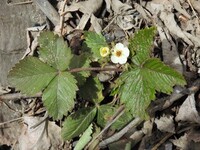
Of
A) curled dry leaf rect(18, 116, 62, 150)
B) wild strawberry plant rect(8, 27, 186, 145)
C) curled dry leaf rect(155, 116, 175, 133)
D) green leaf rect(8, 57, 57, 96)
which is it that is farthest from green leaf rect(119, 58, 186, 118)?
curled dry leaf rect(18, 116, 62, 150)

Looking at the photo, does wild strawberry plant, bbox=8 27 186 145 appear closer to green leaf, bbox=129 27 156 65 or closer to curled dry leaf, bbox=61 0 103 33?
green leaf, bbox=129 27 156 65

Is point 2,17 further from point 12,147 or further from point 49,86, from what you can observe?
point 12,147

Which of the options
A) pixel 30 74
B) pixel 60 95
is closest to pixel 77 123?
pixel 60 95

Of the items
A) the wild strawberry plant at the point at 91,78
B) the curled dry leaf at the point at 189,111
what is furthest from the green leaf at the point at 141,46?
the curled dry leaf at the point at 189,111

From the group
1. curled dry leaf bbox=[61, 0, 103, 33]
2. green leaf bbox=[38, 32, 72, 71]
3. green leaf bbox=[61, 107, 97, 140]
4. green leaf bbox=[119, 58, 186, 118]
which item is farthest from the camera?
curled dry leaf bbox=[61, 0, 103, 33]

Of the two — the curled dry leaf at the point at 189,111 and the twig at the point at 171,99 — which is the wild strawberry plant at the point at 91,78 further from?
the curled dry leaf at the point at 189,111

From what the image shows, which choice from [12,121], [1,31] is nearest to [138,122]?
[12,121]
